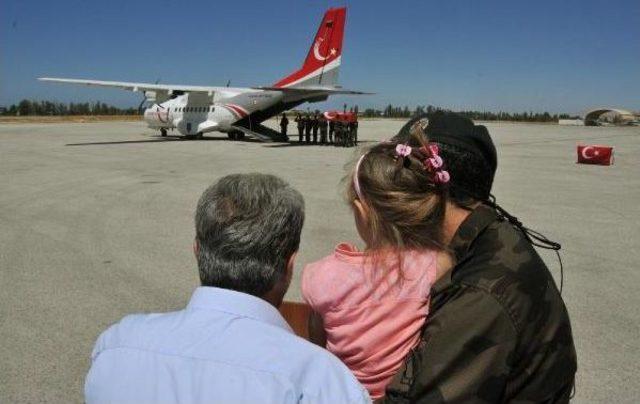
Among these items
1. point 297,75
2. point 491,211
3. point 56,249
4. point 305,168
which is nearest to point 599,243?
point 491,211

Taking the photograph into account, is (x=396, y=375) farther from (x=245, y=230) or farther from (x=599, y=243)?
(x=599, y=243)

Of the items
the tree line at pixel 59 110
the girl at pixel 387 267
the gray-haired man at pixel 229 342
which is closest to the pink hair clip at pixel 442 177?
the girl at pixel 387 267

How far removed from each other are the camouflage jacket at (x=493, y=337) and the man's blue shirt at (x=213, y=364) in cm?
33

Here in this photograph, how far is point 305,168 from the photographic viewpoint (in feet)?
49.8

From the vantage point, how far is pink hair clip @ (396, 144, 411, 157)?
5.74 ft

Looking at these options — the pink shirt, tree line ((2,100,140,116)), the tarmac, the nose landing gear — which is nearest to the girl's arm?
the pink shirt

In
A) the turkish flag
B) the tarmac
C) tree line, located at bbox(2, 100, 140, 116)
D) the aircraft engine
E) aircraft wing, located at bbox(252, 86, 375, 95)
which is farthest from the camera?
tree line, located at bbox(2, 100, 140, 116)

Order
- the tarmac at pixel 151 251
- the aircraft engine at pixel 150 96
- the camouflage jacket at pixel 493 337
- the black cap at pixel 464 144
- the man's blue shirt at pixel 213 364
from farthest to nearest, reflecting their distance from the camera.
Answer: the aircraft engine at pixel 150 96 < the tarmac at pixel 151 251 < the black cap at pixel 464 144 < the camouflage jacket at pixel 493 337 < the man's blue shirt at pixel 213 364

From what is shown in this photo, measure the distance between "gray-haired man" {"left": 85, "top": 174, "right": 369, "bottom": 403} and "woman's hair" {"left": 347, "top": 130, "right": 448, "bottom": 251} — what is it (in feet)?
1.15

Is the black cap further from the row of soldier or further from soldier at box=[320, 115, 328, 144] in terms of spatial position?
soldier at box=[320, 115, 328, 144]

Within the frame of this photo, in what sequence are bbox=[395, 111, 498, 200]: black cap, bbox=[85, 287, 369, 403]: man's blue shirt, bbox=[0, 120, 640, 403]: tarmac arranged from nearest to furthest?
bbox=[85, 287, 369, 403]: man's blue shirt, bbox=[395, 111, 498, 200]: black cap, bbox=[0, 120, 640, 403]: tarmac

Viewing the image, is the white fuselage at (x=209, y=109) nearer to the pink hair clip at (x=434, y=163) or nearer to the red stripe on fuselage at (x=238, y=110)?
the red stripe on fuselage at (x=238, y=110)

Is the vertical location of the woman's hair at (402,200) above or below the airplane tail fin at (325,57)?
below

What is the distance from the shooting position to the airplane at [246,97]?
26109 mm
